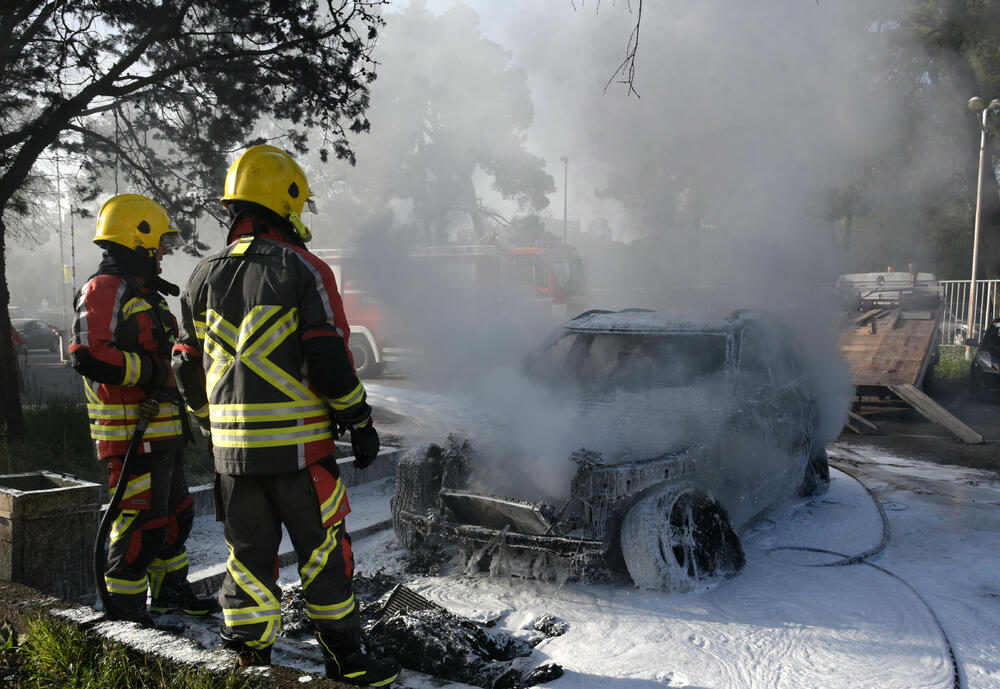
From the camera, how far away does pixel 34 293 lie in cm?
6556

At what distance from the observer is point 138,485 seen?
318 cm

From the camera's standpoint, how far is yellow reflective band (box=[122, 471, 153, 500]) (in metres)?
3.15

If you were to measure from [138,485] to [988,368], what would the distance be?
11885mm

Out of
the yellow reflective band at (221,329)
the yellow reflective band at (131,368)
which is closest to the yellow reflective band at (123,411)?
the yellow reflective band at (131,368)

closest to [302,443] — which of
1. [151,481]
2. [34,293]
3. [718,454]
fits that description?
[151,481]

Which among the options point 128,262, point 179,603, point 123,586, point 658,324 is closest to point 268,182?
point 128,262

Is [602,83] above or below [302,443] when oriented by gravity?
above

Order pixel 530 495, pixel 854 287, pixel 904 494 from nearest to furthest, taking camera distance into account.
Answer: pixel 530 495
pixel 904 494
pixel 854 287

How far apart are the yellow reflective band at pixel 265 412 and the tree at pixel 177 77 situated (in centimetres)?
433

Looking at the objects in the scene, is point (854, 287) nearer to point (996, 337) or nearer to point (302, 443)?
point (996, 337)

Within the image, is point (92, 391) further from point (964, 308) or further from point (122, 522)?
point (964, 308)

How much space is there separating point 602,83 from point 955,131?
908 centimetres

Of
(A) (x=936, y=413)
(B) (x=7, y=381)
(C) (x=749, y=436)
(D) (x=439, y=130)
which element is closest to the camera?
(C) (x=749, y=436)

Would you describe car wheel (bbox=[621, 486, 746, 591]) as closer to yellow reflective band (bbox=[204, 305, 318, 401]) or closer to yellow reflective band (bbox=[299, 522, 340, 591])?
yellow reflective band (bbox=[299, 522, 340, 591])
